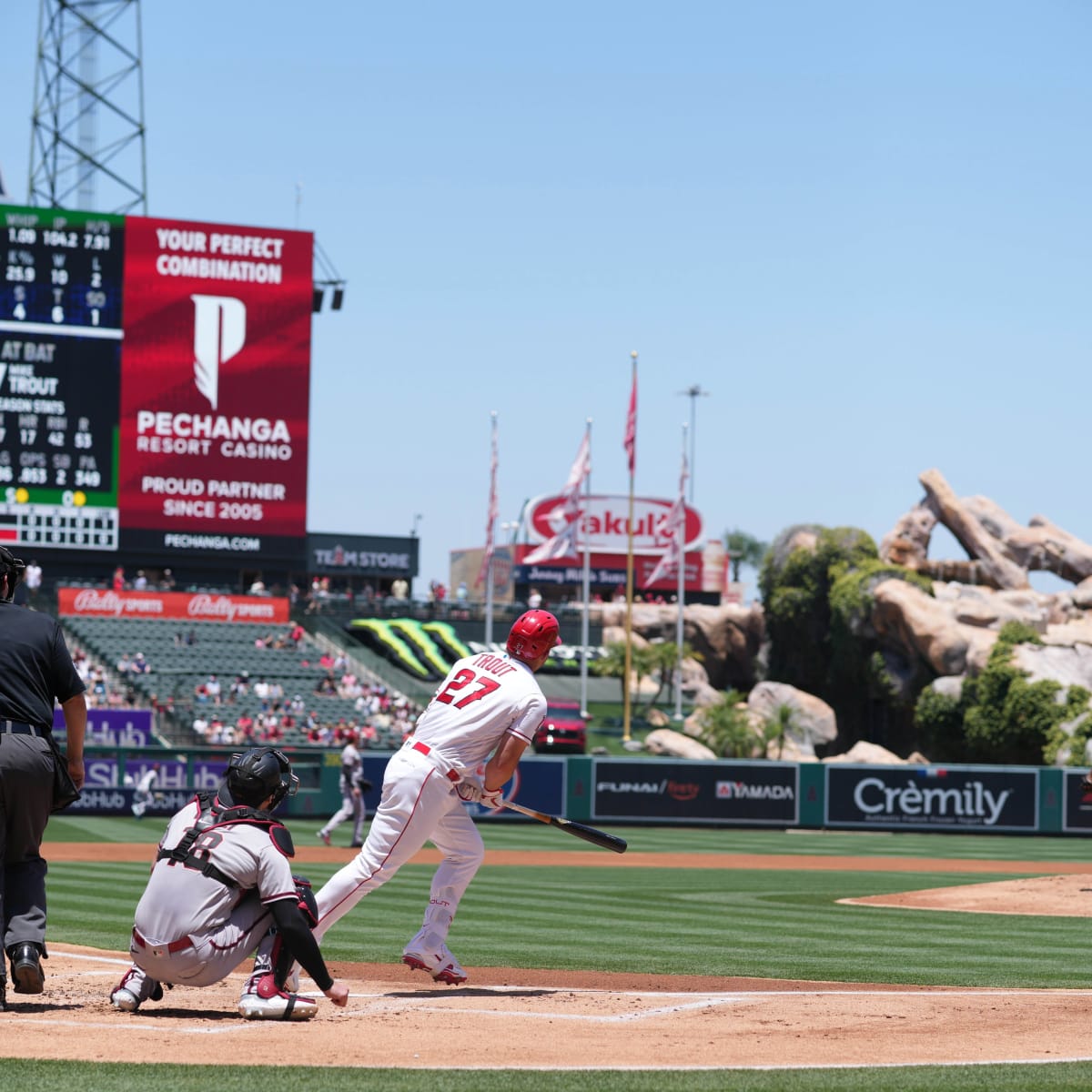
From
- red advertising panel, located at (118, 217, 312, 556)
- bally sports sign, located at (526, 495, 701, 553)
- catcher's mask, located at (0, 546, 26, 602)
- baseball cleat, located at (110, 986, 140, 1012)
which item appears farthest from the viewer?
bally sports sign, located at (526, 495, 701, 553)

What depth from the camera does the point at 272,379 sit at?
42875mm

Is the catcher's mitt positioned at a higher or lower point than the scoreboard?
lower

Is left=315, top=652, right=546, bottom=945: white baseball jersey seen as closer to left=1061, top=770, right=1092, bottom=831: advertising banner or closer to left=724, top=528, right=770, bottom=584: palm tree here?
left=1061, top=770, right=1092, bottom=831: advertising banner

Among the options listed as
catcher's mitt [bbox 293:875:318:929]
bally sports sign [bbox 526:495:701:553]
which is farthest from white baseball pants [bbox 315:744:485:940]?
bally sports sign [bbox 526:495:701:553]

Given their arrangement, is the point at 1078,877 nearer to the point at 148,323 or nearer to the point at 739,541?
the point at 148,323

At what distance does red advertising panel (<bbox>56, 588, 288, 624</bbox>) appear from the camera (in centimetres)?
4434

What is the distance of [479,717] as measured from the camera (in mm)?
7441

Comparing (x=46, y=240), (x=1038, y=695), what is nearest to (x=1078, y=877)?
(x=1038, y=695)

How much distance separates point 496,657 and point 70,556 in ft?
122

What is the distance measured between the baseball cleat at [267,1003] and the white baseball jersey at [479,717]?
4.22 ft

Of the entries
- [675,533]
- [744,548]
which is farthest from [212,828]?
[744,548]

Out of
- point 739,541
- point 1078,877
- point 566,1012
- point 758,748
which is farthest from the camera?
point 739,541

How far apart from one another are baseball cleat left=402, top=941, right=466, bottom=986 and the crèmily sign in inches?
1052

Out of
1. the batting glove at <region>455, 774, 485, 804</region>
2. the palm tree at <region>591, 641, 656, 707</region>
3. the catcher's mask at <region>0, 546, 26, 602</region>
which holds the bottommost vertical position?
the palm tree at <region>591, 641, 656, 707</region>
